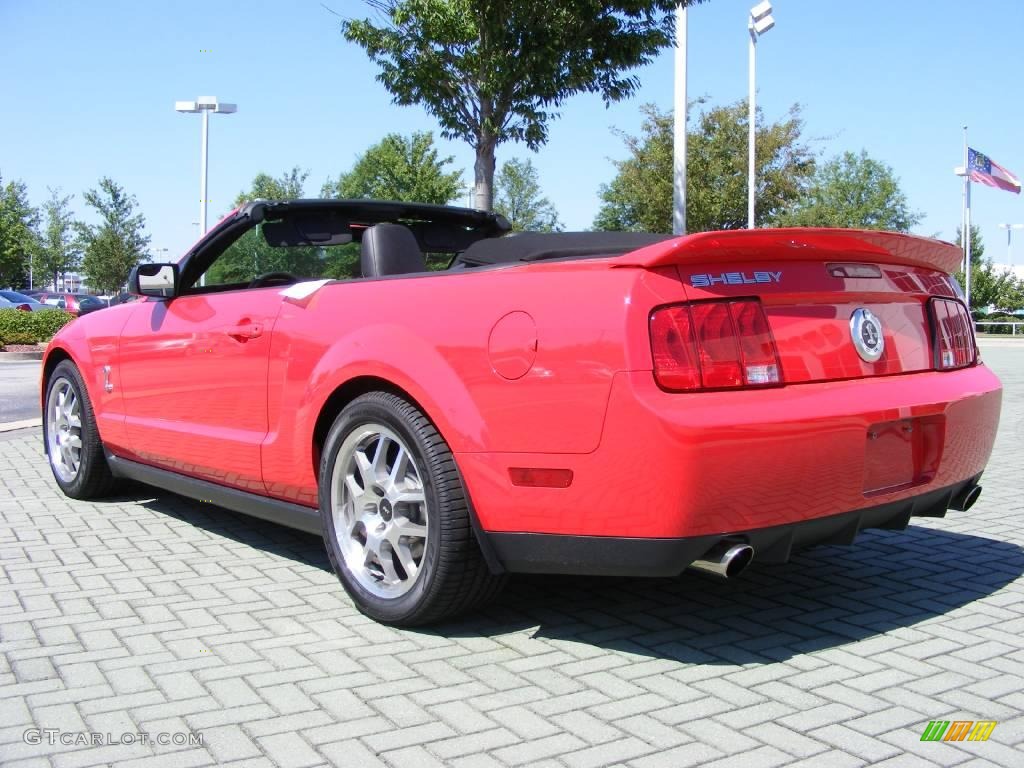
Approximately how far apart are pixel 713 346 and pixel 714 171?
1054 inches

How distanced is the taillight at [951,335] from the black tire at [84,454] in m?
4.14

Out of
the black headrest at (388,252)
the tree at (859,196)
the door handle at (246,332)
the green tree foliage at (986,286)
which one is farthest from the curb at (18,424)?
the green tree foliage at (986,286)

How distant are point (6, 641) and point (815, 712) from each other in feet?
8.33

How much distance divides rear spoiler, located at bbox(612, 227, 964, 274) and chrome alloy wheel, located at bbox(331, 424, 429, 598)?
1077 millimetres

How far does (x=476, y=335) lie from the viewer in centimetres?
324

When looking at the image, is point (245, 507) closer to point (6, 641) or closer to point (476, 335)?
point (6, 641)

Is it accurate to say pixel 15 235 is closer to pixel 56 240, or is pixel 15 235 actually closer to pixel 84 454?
pixel 56 240

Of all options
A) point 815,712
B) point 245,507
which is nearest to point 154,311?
point 245,507

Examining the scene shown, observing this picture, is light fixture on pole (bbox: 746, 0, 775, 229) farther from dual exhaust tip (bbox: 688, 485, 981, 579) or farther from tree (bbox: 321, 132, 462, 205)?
dual exhaust tip (bbox: 688, 485, 981, 579)

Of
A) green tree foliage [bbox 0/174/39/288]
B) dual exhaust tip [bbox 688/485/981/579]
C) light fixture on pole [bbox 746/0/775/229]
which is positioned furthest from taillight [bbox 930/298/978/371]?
green tree foliage [bbox 0/174/39/288]

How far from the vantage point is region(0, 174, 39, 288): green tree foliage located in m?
44.8

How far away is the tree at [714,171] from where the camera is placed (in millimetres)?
28531

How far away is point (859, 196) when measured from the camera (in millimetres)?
44188

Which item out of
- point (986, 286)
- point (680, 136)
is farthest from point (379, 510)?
point (986, 286)
